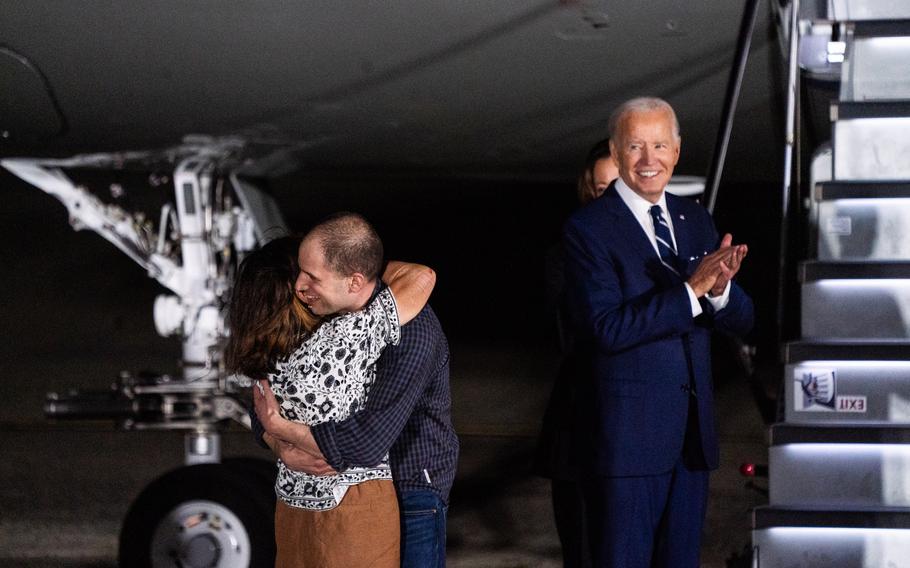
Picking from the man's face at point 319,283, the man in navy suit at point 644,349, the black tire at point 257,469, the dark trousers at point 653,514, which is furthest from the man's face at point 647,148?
the black tire at point 257,469

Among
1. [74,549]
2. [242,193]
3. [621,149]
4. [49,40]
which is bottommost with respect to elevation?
[74,549]

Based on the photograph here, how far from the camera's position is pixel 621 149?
98.8 inches

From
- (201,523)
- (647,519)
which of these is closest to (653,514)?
(647,519)

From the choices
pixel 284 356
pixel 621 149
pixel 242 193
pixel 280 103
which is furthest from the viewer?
pixel 242 193

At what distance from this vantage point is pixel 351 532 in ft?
6.37

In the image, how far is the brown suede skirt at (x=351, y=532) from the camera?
1.95 metres

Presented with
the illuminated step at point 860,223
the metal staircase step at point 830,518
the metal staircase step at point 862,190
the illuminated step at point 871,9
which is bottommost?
the metal staircase step at point 830,518

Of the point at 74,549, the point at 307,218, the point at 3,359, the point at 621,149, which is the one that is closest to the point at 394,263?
the point at 621,149

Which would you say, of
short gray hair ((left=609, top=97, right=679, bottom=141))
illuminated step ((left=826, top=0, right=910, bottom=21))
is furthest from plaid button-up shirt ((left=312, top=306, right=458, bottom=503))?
illuminated step ((left=826, top=0, right=910, bottom=21))

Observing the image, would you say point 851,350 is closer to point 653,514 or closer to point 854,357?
point 854,357

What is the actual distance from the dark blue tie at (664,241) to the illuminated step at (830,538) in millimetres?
696

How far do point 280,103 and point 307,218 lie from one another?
210 inches

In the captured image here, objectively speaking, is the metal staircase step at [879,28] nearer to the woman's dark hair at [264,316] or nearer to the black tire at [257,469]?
the woman's dark hair at [264,316]

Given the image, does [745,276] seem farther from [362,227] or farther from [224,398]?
[362,227]
